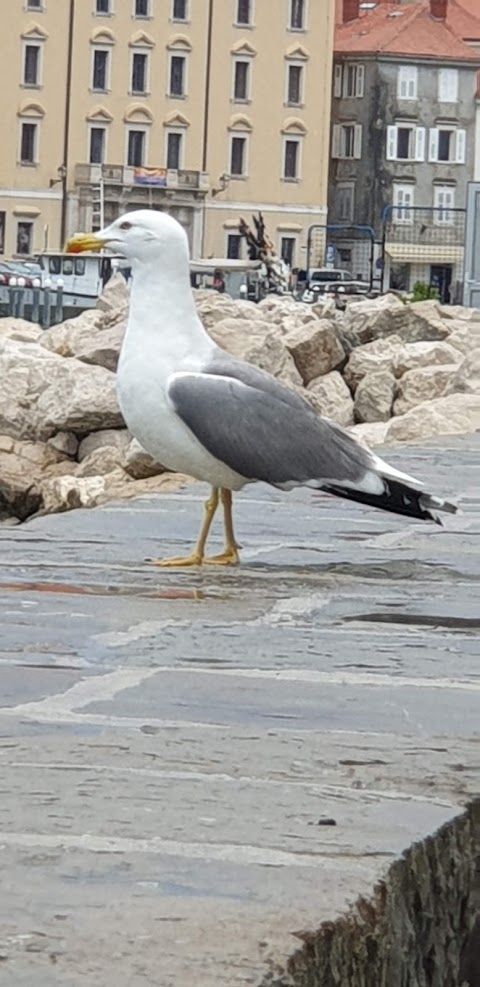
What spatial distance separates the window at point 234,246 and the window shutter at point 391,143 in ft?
27.2

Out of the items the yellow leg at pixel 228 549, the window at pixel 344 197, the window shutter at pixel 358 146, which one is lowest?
the yellow leg at pixel 228 549

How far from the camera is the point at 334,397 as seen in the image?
15250 mm

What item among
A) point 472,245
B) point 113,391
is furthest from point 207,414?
point 472,245

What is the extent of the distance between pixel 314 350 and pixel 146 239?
10876 millimetres

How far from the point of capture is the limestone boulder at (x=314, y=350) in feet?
52.2

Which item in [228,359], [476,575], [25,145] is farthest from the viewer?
[25,145]

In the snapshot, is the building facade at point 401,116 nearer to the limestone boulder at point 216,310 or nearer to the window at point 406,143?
the window at point 406,143

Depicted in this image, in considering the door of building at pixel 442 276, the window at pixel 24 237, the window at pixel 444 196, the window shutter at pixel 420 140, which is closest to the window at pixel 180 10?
the window at pixel 24 237

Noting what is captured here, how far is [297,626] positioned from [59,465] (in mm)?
10879

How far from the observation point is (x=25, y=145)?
271 ft

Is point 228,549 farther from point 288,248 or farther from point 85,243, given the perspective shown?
point 288,248

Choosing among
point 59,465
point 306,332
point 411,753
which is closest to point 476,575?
point 411,753

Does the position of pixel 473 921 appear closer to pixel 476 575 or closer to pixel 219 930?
pixel 219 930

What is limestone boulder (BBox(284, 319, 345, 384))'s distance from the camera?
627 inches
